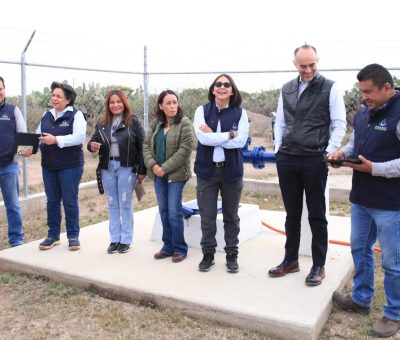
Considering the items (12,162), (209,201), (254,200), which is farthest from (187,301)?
(254,200)

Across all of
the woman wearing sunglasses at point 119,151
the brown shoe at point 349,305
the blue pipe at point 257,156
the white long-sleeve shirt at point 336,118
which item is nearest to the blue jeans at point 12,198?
the woman wearing sunglasses at point 119,151

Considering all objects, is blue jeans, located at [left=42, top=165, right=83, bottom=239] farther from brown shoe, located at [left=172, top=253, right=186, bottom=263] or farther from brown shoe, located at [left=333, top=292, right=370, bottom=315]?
brown shoe, located at [left=333, top=292, right=370, bottom=315]

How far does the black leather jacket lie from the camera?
445 centimetres

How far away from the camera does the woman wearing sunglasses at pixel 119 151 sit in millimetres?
4445

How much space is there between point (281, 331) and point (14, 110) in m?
3.47

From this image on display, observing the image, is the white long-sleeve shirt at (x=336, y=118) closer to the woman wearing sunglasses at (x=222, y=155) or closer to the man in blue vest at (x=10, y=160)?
the woman wearing sunglasses at (x=222, y=155)

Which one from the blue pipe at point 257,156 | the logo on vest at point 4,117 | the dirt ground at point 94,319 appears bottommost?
the dirt ground at point 94,319

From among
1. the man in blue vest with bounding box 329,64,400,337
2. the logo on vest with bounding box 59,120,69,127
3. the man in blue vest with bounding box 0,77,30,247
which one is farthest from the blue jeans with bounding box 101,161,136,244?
the man in blue vest with bounding box 329,64,400,337

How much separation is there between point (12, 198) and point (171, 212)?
193 centimetres

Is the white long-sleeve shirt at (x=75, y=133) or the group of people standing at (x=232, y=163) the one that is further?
the white long-sleeve shirt at (x=75, y=133)

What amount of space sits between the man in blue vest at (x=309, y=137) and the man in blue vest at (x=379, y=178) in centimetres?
23

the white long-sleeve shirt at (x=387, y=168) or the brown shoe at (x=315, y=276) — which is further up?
the white long-sleeve shirt at (x=387, y=168)

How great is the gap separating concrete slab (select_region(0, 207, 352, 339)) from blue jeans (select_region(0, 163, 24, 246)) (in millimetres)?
362

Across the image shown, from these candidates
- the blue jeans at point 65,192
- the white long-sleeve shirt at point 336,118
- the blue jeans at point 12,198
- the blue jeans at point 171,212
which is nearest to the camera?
the white long-sleeve shirt at point 336,118
